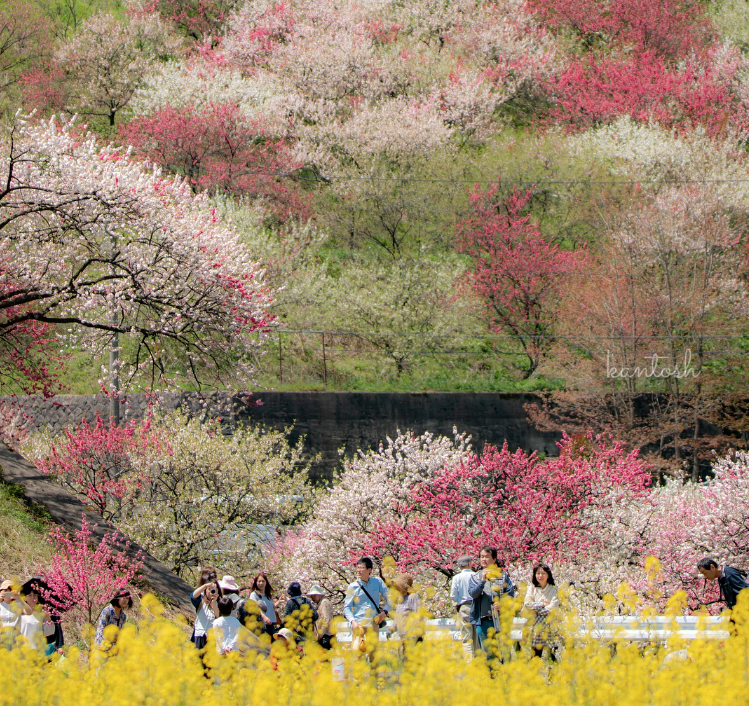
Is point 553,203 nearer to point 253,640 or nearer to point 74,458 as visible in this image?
point 74,458

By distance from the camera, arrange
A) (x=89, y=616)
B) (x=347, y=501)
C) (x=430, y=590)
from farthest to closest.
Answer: (x=347, y=501) → (x=89, y=616) → (x=430, y=590)

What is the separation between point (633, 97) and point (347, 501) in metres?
32.3

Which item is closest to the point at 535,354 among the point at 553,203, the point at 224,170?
the point at 553,203

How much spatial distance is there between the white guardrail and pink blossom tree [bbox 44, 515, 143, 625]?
425 centimetres

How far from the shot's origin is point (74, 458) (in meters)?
18.8

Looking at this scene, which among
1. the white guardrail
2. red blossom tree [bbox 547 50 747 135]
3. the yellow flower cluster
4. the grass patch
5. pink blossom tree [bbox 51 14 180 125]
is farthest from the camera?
pink blossom tree [bbox 51 14 180 125]

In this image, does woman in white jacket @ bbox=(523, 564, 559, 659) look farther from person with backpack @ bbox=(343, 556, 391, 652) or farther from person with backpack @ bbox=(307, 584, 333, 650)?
person with backpack @ bbox=(307, 584, 333, 650)

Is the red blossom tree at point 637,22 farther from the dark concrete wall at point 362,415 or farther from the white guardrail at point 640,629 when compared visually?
the white guardrail at point 640,629

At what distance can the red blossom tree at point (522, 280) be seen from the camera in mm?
32750

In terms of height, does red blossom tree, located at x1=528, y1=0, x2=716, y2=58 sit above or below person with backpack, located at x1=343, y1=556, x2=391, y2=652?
above

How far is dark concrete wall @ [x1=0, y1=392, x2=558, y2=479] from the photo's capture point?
28156mm

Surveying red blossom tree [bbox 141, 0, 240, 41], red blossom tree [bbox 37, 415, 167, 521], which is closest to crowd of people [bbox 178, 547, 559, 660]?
red blossom tree [bbox 37, 415, 167, 521]

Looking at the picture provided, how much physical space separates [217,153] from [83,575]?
28.2 meters

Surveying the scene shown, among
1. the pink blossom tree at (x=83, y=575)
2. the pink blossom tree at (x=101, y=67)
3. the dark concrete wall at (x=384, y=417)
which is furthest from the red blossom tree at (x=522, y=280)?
the pink blossom tree at (x=83, y=575)
